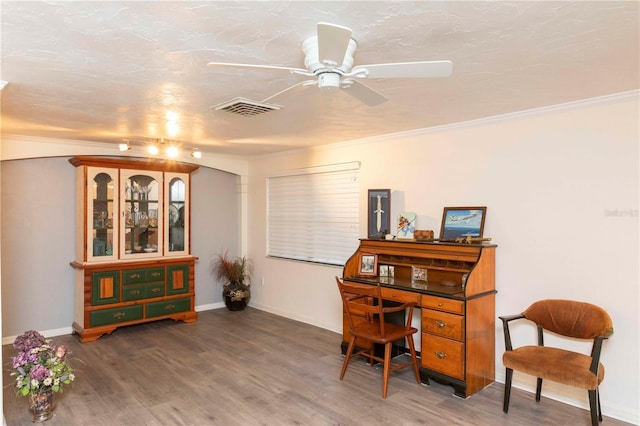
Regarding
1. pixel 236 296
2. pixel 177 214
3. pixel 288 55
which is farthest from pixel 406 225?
pixel 177 214

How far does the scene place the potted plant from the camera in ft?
19.5

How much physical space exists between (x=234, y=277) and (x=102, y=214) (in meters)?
1.98

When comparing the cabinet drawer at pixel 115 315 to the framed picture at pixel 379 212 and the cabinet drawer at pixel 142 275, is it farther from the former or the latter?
the framed picture at pixel 379 212

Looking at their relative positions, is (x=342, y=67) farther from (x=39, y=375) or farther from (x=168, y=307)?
(x=168, y=307)

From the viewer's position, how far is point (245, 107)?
10.5ft

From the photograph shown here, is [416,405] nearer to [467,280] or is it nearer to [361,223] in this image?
[467,280]

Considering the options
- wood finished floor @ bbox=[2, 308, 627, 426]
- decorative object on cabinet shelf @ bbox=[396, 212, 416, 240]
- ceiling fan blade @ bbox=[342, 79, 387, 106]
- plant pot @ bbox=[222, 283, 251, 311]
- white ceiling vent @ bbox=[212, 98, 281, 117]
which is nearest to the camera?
ceiling fan blade @ bbox=[342, 79, 387, 106]

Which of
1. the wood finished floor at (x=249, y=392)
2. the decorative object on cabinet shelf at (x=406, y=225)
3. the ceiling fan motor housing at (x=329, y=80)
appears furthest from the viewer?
the decorative object on cabinet shelf at (x=406, y=225)

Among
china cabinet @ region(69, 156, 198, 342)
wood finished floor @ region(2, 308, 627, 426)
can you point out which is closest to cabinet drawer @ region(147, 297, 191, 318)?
china cabinet @ region(69, 156, 198, 342)

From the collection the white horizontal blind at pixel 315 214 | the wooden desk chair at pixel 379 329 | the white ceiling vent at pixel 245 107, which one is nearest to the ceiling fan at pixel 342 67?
the white ceiling vent at pixel 245 107

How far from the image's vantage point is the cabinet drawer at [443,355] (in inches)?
128

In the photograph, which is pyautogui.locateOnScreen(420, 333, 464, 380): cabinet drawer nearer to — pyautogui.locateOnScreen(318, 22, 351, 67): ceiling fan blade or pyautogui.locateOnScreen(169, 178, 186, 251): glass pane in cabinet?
pyautogui.locateOnScreen(318, 22, 351, 67): ceiling fan blade

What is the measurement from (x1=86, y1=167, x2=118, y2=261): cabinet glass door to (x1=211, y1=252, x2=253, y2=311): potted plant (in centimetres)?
161

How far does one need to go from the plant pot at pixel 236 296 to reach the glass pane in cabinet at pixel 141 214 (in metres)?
1.23
